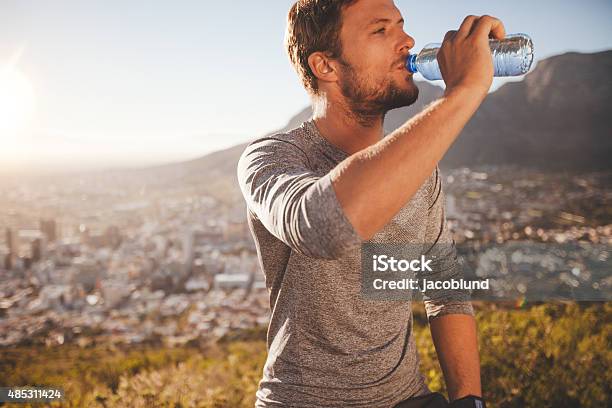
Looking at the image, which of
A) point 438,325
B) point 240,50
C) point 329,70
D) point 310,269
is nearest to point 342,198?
point 310,269

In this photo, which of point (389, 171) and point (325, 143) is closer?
point (389, 171)

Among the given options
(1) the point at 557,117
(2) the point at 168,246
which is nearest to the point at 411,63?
(2) the point at 168,246

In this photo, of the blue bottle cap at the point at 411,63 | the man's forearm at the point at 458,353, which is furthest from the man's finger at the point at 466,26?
the man's forearm at the point at 458,353

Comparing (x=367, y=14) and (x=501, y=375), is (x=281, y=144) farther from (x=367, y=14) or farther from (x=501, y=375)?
(x=501, y=375)

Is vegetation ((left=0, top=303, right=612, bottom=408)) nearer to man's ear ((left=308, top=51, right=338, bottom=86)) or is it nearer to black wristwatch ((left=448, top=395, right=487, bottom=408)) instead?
black wristwatch ((left=448, top=395, right=487, bottom=408))

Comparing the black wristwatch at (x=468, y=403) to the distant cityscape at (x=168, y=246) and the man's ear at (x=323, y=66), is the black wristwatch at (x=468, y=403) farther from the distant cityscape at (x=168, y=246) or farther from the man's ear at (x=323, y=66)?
the distant cityscape at (x=168, y=246)

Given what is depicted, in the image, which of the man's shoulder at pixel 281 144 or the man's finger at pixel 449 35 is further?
the man's shoulder at pixel 281 144
